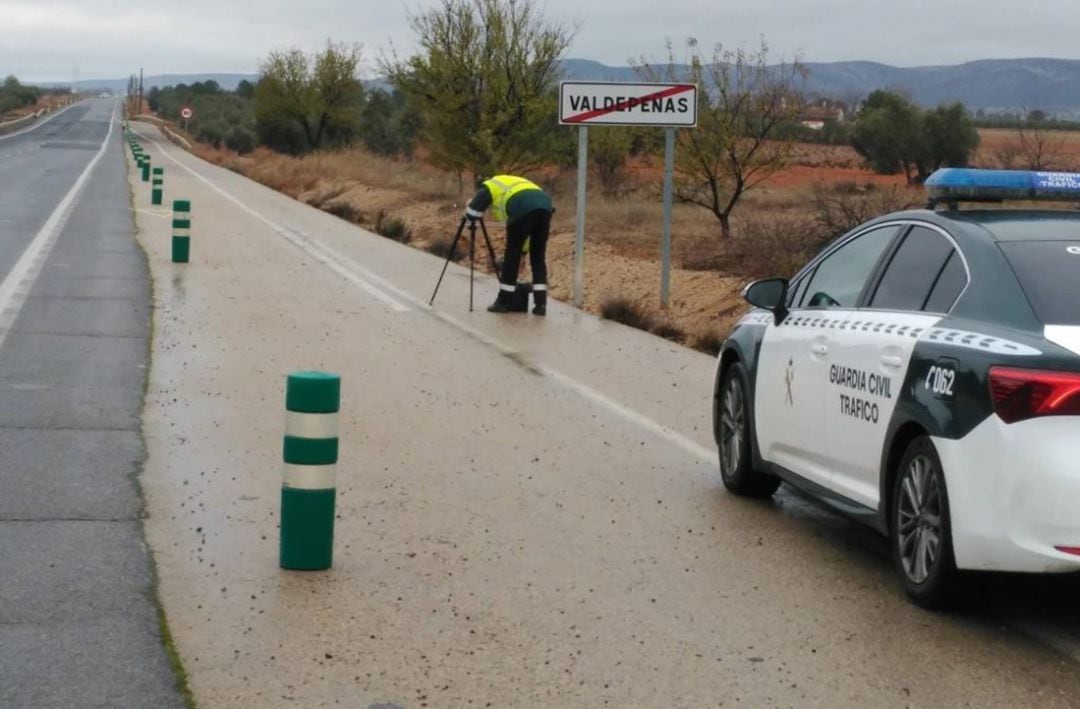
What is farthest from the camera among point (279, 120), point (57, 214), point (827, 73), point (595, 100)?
point (827, 73)

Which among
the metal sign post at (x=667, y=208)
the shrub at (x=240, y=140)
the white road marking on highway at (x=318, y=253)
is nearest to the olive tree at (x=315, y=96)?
the shrub at (x=240, y=140)

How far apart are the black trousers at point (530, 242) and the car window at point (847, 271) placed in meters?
10.6

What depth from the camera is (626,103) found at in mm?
19969

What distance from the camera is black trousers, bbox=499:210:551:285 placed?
19188mm

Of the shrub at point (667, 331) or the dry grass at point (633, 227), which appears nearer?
the shrub at point (667, 331)

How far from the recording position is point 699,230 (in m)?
36.5

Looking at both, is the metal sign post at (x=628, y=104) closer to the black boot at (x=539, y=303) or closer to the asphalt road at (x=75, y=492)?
the black boot at (x=539, y=303)

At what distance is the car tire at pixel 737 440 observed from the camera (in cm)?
905

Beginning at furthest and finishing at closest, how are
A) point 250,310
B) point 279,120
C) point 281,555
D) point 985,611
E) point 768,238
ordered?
point 279,120 < point 768,238 < point 250,310 < point 281,555 < point 985,611

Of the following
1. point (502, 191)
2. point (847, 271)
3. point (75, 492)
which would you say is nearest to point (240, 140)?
point (502, 191)

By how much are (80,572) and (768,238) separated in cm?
1864

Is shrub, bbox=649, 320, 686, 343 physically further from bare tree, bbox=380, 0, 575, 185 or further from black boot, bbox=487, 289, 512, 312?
bare tree, bbox=380, 0, 575, 185

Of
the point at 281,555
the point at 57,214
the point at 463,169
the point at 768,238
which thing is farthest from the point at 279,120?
the point at 281,555

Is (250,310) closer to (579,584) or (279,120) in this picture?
(579,584)
